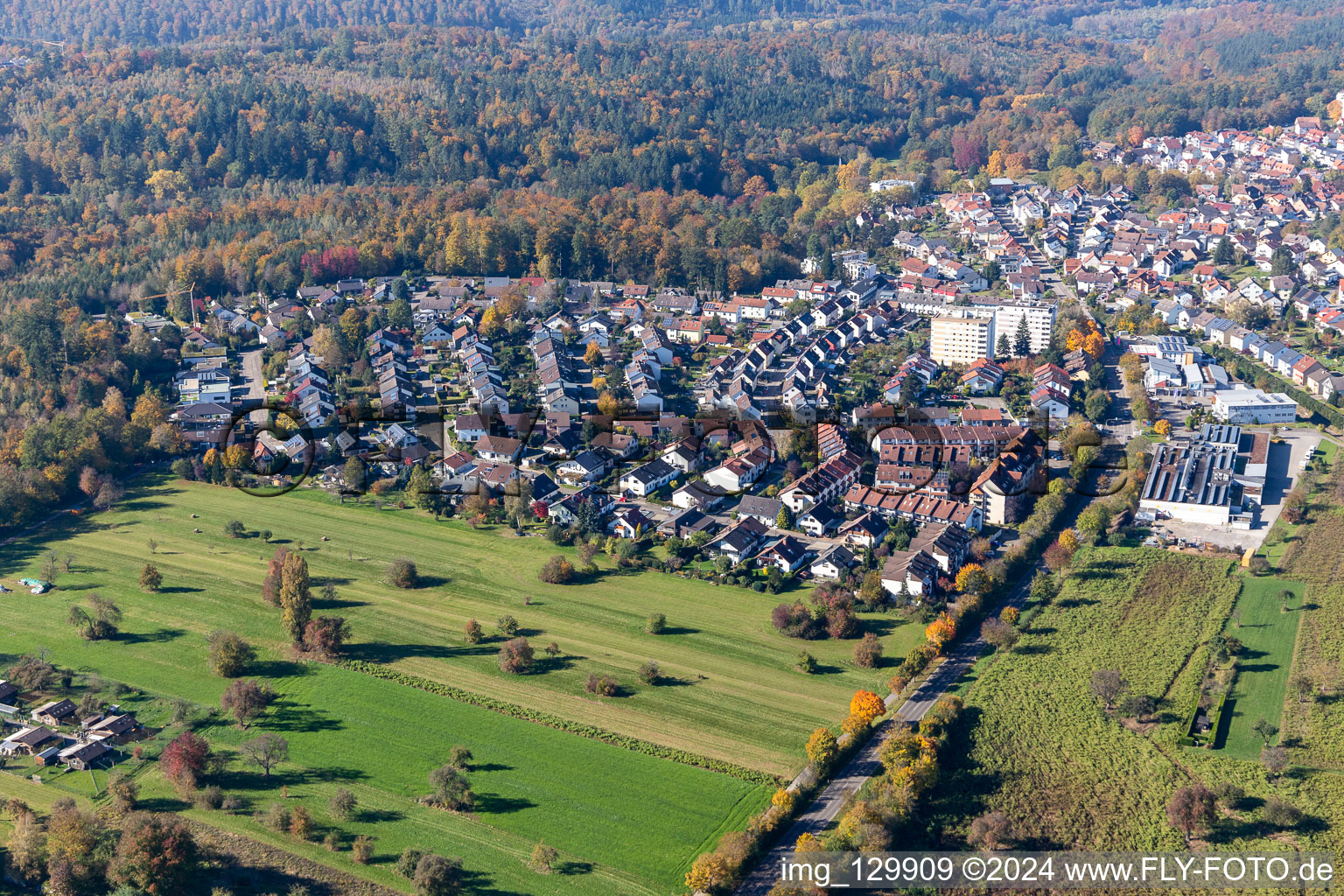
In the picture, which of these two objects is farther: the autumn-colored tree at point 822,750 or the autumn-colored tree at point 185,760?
the autumn-colored tree at point 822,750

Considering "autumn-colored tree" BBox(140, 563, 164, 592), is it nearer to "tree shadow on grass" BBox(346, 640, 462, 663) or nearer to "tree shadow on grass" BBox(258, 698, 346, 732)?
"tree shadow on grass" BBox(346, 640, 462, 663)

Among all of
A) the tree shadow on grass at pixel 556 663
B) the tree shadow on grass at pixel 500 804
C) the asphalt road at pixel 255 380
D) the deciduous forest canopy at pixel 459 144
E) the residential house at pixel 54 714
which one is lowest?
the tree shadow on grass at pixel 500 804

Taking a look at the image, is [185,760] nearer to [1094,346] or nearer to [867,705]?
[867,705]

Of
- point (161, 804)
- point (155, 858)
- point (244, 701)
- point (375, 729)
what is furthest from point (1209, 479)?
point (155, 858)

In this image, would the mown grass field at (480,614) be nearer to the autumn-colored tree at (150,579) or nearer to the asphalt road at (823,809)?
the autumn-colored tree at (150,579)

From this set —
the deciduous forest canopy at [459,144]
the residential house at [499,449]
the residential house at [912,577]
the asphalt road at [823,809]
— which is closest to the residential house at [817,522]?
the residential house at [912,577]

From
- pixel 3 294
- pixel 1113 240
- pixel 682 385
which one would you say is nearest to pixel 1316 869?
pixel 682 385

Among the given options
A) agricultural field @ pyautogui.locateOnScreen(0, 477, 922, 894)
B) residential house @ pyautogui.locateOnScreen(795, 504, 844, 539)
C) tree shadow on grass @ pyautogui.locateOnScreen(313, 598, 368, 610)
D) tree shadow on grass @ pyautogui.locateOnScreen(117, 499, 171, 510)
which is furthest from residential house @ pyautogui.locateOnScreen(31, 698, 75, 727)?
residential house @ pyautogui.locateOnScreen(795, 504, 844, 539)
